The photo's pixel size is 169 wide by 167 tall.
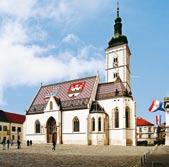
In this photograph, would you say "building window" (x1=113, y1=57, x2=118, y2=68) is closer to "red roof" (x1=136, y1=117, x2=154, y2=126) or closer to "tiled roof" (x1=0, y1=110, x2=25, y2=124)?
"red roof" (x1=136, y1=117, x2=154, y2=126)

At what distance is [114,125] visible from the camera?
2520 inches

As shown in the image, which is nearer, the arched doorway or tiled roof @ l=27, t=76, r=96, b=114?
tiled roof @ l=27, t=76, r=96, b=114

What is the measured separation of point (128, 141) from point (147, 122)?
5578 centimetres

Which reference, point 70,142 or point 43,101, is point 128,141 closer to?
point 70,142

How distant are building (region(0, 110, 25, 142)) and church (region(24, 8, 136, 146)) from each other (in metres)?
17.5

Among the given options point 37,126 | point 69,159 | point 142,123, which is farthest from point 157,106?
point 142,123

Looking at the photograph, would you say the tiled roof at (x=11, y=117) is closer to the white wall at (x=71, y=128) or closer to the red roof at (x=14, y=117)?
the red roof at (x=14, y=117)

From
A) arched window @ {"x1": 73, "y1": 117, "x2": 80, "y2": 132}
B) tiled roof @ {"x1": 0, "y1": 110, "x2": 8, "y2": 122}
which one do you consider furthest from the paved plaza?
tiled roof @ {"x1": 0, "y1": 110, "x2": 8, "y2": 122}

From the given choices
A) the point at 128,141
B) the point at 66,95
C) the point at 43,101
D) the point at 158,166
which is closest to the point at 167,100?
the point at 128,141

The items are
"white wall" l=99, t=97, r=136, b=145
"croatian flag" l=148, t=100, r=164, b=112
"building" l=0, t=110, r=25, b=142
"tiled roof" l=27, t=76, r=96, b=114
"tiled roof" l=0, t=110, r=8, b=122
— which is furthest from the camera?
"tiled roof" l=0, t=110, r=8, b=122

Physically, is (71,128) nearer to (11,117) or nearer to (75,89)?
(75,89)

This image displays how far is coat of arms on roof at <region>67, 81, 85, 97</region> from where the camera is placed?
71.1 metres

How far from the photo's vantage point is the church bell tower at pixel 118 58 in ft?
283

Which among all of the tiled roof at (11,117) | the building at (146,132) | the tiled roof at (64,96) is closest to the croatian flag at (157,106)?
the tiled roof at (64,96)
